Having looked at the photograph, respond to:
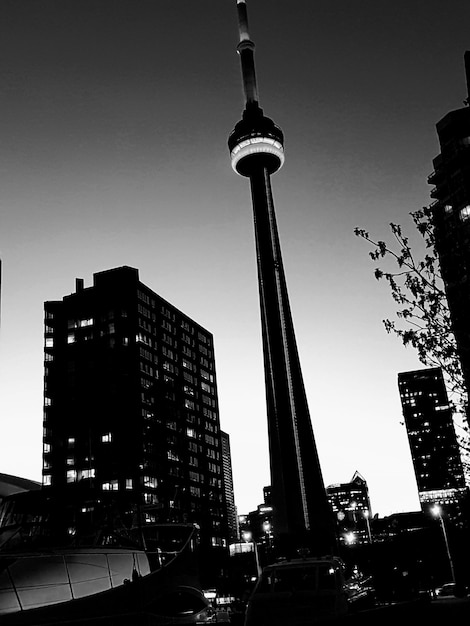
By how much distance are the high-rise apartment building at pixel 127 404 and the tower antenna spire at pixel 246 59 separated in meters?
49.6

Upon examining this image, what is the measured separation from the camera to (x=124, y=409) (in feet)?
476

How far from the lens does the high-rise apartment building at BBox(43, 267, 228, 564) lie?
463ft

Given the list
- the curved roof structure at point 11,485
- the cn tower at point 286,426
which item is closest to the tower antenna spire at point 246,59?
the cn tower at point 286,426

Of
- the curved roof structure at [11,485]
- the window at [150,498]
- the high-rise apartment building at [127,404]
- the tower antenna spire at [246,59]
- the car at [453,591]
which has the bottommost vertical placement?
the car at [453,591]

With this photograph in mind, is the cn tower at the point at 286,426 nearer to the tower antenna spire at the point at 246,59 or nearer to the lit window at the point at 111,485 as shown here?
the tower antenna spire at the point at 246,59

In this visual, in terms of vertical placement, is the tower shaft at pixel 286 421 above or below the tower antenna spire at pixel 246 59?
below

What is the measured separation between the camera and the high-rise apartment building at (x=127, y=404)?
141 metres

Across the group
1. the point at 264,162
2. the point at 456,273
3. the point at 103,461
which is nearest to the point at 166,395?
the point at 103,461

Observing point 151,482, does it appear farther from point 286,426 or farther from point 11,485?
point 11,485

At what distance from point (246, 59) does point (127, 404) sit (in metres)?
78.6

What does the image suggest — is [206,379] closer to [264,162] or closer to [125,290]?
[125,290]

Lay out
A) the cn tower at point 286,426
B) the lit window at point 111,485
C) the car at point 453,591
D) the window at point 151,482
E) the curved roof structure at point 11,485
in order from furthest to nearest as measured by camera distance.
Answer: the window at point 151,482, the lit window at point 111,485, the cn tower at point 286,426, the car at point 453,591, the curved roof structure at point 11,485

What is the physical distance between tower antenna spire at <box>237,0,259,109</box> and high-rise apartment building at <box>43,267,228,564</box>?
4963 centimetres

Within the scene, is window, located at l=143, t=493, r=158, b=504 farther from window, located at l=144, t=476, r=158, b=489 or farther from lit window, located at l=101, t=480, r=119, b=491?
lit window, located at l=101, t=480, r=119, b=491
